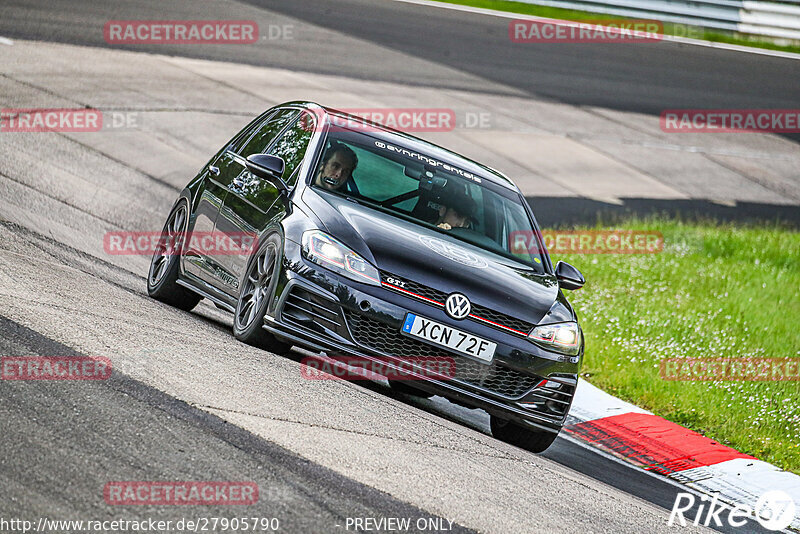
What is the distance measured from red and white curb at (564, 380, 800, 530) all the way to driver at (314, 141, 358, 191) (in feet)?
8.56

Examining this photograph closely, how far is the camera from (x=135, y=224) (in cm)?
1226

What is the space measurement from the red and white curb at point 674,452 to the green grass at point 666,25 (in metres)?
20.4

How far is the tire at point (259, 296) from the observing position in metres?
6.95

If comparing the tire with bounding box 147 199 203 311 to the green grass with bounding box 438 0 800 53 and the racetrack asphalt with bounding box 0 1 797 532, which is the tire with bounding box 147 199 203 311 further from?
the green grass with bounding box 438 0 800 53

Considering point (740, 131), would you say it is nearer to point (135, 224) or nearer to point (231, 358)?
point (135, 224)

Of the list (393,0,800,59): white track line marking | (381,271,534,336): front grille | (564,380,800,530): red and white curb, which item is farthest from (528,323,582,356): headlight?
(393,0,800,59): white track line marking

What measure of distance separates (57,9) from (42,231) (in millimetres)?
12148

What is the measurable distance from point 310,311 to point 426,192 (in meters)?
1.58

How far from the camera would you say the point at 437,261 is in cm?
693

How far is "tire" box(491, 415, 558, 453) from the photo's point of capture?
725cm

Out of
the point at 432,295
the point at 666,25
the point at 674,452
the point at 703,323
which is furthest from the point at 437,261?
the point at 666,25

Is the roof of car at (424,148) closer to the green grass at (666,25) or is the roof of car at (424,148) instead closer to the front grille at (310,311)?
the front grille at (310,311)

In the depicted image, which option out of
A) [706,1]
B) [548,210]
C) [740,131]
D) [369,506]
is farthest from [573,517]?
[706,1]

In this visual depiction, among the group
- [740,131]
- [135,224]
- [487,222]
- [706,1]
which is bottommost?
[135,224]
